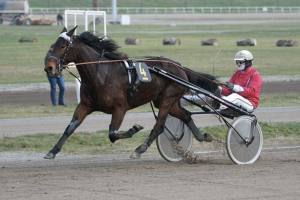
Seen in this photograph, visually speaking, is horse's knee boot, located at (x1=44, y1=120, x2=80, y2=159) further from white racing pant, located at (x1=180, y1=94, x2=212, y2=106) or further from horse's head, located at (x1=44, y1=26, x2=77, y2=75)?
white racing pant, located at (x1=180, y1=94, x2=212, y2=106)

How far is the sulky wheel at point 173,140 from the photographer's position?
8.86 metres

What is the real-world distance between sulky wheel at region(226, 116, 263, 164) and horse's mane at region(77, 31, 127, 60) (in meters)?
1.73

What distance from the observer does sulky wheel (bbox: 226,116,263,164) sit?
8.52 metres

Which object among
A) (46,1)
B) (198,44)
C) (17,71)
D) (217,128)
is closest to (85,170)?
(217,128)

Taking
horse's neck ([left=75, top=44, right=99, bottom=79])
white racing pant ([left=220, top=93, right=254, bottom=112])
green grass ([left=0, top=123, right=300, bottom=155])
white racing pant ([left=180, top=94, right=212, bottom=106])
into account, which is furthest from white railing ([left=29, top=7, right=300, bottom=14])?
horse's neck ([left=75, top=44, right=99, bottom=79])

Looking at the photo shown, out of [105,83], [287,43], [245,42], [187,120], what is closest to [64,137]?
[105,83]

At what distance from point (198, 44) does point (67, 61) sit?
27614 mm

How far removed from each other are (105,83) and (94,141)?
3.00 meters

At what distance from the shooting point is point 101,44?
8.45m

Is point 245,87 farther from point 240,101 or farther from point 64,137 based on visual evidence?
point 64,137

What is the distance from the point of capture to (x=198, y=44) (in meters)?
35.3

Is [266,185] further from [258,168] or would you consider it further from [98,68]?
[98,68]

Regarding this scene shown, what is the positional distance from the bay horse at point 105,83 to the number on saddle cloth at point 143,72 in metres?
0.13

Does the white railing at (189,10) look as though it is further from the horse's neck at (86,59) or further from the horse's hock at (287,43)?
the horse's neck at (86,59)
